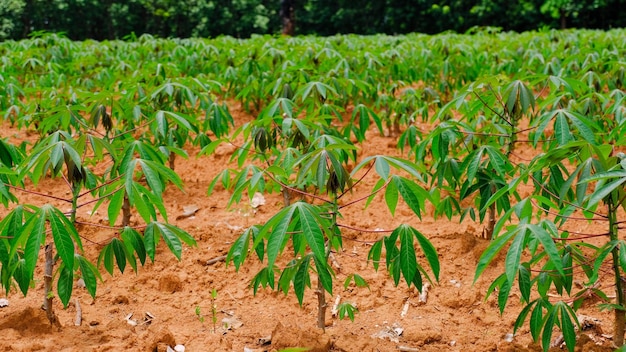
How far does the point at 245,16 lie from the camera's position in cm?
1908

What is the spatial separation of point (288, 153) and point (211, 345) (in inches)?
33.1

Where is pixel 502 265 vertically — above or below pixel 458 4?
below

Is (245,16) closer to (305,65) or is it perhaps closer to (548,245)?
(305,65)

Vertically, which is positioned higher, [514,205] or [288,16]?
[288,16]

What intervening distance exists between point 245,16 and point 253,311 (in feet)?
58.3

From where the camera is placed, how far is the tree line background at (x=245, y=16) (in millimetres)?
17734

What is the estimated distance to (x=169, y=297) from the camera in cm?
264

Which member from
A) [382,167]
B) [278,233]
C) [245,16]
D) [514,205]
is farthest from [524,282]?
[245,16]

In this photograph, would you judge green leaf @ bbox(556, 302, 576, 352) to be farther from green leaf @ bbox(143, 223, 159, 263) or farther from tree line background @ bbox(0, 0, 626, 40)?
tree line background @ bbox(0, 0, 626, 40)

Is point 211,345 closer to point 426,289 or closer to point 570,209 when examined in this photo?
point 426,289

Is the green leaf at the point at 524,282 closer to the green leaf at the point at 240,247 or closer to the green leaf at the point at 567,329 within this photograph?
the green leaf at the point at 567,329

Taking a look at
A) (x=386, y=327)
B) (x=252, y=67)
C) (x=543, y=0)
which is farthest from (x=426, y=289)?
(x=543, y=0)

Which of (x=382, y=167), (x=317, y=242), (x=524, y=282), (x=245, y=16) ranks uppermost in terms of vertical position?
(x=245, y=16)

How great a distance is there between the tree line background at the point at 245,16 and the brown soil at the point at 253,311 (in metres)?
14.8
